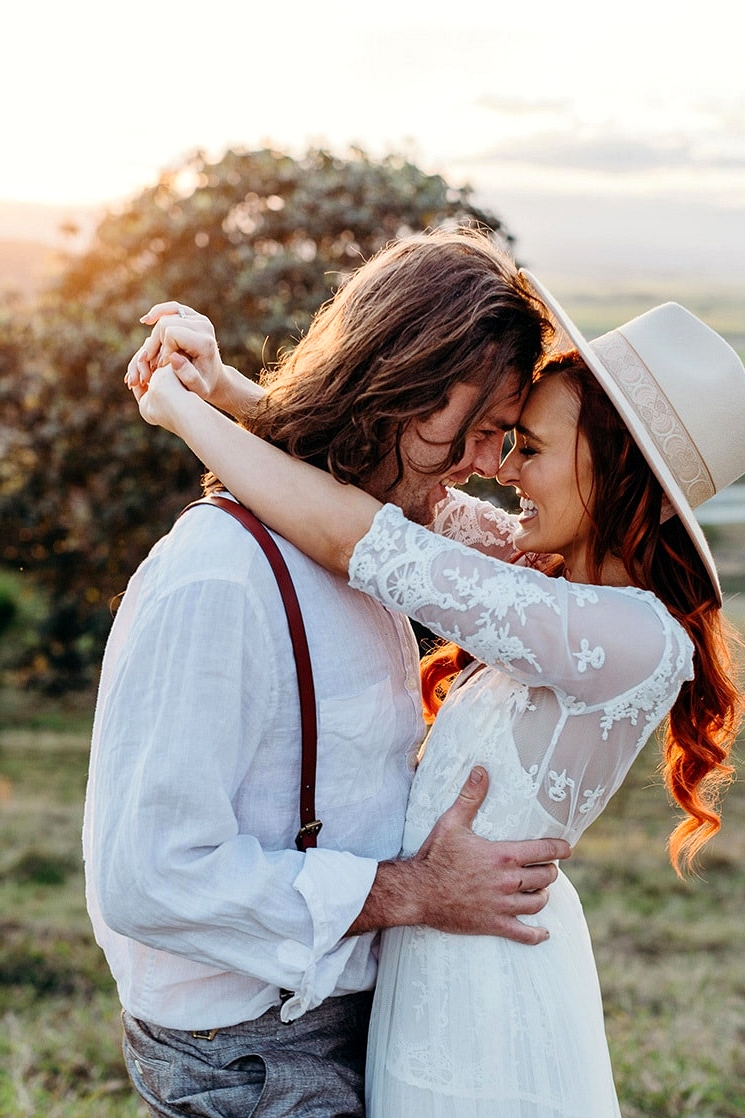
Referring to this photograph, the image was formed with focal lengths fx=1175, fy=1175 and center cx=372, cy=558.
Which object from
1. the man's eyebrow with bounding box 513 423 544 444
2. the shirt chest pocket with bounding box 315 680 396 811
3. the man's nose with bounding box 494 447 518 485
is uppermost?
the man's eyebrow with bounding box 513 423 544 444

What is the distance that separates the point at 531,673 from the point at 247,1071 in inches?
32.3

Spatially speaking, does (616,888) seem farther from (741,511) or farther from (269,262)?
(741,511)

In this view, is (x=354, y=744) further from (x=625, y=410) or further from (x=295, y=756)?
(x=625, y=410)

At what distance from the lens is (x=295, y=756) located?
6.40 feet

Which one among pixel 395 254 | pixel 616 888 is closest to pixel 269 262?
pixel 616 888

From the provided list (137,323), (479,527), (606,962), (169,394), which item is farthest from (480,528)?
(137,323)

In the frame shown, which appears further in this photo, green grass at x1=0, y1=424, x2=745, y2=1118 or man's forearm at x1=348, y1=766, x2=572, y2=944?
green grass at x1=0, y1=424, x2=745, y2=1118

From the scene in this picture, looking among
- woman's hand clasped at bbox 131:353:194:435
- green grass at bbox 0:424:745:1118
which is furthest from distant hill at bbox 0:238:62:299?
woman's hand clasped at bbox 131:353:194:435

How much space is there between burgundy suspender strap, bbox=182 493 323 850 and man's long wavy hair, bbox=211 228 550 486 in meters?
0.21

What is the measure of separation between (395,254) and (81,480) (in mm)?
5721

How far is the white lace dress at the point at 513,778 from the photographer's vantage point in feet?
6.46

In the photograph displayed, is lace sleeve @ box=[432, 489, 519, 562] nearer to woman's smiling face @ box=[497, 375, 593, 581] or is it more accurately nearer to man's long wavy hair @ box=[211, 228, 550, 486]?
woman's smiling face @ box=[497, 375, 593, 581]

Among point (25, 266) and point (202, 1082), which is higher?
point (25, 266)

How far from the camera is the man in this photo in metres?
1.81
